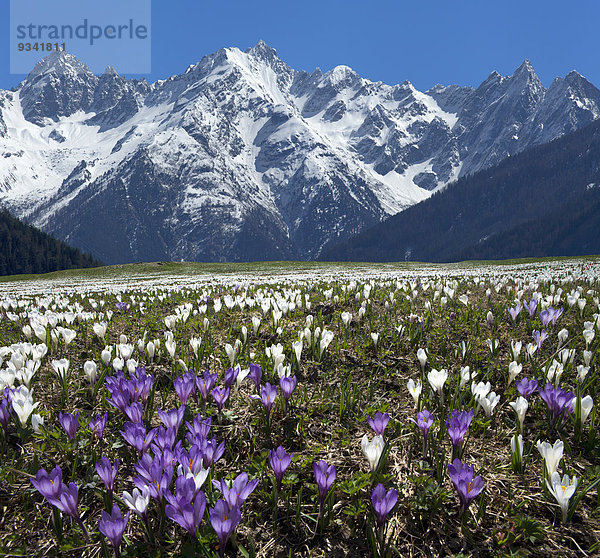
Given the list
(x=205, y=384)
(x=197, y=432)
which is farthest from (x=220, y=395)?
(x=197, y=432)

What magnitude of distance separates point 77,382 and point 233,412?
1.74m

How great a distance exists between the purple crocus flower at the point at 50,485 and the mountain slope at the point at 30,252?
415 feet

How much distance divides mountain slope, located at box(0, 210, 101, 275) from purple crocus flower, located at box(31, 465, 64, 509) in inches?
4985

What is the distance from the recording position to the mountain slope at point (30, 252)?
10475 cm

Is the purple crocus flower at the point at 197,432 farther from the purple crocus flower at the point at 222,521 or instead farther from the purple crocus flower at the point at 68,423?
the purple crocus flower at the point at 68,423

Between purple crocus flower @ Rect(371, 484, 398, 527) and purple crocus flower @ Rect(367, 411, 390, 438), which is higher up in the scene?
purple crocus flower @ Rect(367, 411, 390, 438)

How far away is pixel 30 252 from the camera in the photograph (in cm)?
10656

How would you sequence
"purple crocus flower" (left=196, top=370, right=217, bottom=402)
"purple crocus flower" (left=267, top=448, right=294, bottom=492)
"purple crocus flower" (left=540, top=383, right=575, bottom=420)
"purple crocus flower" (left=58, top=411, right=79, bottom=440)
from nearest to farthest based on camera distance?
"purple crocus flower" (left=267, top=448, right=294, bottom=492)
"purple crocus flower" (left=58, top=411, right=79, bottom=440)
"purple crocus flower" (left=540, top=383, right=575, bottom=420)
"purple crocus flower" (left=196, top=370, right=217, bottom=402)

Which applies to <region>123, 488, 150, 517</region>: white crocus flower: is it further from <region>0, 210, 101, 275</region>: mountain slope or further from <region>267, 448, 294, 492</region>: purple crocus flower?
<region>0, 210, 101, 275</region>: mountain slope

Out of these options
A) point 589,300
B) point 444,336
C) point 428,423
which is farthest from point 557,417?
point 589,300

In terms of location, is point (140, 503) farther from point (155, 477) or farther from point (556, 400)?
point (556, 400)

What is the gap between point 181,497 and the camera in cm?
136

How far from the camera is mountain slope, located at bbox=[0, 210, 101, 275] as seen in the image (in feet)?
344

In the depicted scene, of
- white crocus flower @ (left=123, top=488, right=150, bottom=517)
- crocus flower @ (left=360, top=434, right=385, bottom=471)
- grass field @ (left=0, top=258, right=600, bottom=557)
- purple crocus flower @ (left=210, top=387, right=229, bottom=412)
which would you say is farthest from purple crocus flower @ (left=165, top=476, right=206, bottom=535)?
purple crocus flower @ (left=210, top=387, right=229, bottom=412)
